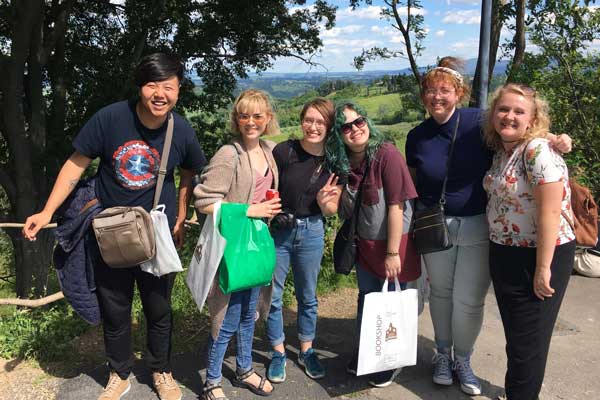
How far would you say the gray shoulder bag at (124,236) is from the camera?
2.41 metres

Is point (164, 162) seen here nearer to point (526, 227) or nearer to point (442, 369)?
point (526, 227)

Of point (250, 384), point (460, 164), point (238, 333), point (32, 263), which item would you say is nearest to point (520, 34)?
point (460, 164)

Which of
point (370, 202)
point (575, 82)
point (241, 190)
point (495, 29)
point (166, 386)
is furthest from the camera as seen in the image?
point (495, 29)

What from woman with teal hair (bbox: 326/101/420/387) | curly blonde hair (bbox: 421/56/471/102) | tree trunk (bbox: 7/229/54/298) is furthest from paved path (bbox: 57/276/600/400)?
tree trunk (bbox: 7/229/54/298)

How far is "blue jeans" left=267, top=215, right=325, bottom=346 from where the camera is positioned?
2832 millimetres

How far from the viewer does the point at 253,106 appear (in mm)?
2562

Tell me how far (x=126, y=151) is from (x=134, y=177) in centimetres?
14

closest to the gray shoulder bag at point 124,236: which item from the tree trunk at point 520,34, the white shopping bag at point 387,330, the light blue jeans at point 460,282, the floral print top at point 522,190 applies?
the white shopping bag at point 387,330

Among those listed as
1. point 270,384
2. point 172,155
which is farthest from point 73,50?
point 270,384

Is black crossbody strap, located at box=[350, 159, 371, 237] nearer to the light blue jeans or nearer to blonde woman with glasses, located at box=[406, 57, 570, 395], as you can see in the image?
blonde woman with glasses, located at box=[406, 57, 570, 395]

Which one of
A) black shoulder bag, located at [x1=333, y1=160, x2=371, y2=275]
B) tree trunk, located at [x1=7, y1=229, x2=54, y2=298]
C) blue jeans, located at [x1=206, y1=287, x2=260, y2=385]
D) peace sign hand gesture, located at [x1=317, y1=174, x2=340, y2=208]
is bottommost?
tree trunk, located at [x1=7, y1=229, x2=54, y2=298]

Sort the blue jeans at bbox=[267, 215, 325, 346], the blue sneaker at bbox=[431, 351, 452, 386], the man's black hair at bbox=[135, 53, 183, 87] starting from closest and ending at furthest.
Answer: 1. the man's black hair at bbox=[135, 53, 183, 87]
2. the blue jeans at bbox=[267, 215, 325, 346]
3. the blue sneaker at bbox=[431, 351, 452, 386]

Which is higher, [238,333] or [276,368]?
[238,333]

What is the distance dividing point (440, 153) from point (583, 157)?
3555mm
